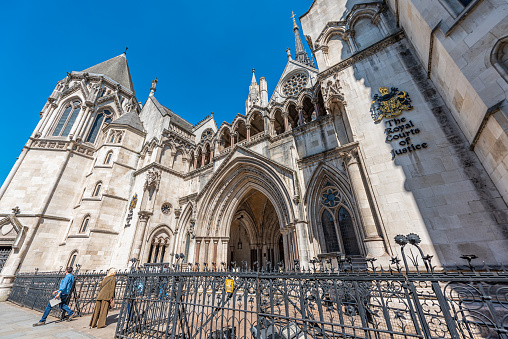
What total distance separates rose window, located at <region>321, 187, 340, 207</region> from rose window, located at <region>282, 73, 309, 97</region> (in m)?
11.5

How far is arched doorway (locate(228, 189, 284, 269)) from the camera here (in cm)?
1596

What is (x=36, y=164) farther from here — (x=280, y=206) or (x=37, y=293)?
(x=280, y=206)

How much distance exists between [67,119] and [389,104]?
25049 millimetres

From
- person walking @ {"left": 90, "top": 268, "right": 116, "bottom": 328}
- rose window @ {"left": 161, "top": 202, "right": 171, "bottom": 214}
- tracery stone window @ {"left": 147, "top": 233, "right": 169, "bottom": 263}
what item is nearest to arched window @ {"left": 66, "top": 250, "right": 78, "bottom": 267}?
tracery stone window @ {"left": 147, "top": 233, "right": 169, "bottom": 263}

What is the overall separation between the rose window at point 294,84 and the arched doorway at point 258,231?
10.2 metres

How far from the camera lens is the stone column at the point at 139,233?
13217 millimetres

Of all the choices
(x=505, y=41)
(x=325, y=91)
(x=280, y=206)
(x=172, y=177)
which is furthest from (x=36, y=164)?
(x=505, y=41)

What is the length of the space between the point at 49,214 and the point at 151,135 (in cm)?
910

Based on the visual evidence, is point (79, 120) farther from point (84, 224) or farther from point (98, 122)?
point (84, 224)

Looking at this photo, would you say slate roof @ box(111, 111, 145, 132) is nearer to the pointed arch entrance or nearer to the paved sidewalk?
the pointed arch entrance

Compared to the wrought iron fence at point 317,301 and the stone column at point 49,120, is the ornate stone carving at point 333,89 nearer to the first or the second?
the wrought iron fence at point 317,301

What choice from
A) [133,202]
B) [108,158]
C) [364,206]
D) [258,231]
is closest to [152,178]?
[133,202]

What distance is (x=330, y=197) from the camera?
32.0 ft

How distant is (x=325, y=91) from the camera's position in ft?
32.5
